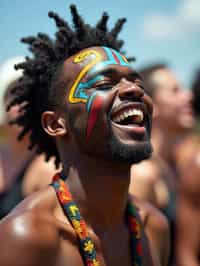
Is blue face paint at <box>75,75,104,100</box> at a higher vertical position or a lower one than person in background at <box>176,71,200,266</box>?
higher

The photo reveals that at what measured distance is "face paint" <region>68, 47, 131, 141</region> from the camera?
2758 millimetres

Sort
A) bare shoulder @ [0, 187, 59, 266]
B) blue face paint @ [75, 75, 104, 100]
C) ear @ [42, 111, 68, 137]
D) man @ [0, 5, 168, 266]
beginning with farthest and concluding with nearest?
ear @ [42, 111, 68, 137], blue face paint @ [75, 75, 104, 100], man @ [0, 5, 168, 266], bare shoulder @ [0, 187, 59, 266]

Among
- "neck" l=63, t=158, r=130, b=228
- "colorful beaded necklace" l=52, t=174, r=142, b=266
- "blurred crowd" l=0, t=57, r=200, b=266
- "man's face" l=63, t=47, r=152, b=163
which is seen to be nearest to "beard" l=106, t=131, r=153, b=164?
"man's face" l=63, t=47, r=152, b=163

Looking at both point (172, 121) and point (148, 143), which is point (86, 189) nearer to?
point (148, 143)

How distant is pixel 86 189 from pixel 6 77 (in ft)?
9.43

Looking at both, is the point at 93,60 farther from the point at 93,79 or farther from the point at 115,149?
the point at 115,149

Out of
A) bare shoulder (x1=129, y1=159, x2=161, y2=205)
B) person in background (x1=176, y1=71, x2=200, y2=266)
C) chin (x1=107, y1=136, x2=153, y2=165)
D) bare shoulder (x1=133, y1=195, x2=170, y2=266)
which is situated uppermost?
chin (x1=107, y1=136, x2=153, y2=165)

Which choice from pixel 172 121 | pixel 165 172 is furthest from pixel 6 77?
pixel 172 121

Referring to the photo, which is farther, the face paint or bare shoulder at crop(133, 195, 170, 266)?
bare shoulder at crop(133, 195, 170, 266)

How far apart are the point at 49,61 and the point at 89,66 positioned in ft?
1.24

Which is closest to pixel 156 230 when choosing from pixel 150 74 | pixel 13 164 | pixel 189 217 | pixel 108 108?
pixel 108 108

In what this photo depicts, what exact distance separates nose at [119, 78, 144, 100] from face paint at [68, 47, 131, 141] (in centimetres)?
12

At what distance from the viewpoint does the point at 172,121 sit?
23.3 ft

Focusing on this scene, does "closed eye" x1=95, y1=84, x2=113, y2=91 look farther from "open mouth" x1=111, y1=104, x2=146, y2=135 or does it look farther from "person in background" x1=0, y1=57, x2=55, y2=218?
"person in background" x1=0, y1=57, x2=55, y2=218
